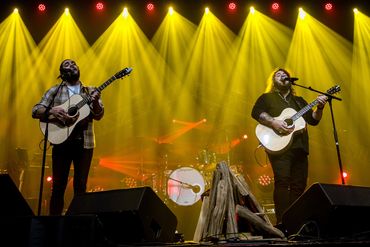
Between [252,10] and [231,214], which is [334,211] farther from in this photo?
[252,10]

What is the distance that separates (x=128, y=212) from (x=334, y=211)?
1369 mm

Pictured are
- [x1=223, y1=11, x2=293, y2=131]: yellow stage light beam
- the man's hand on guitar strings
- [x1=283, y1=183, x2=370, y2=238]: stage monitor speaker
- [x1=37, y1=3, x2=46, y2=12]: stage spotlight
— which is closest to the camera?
[x1=283, y1=183, x2=370, y2=238]: stage monitor speaker

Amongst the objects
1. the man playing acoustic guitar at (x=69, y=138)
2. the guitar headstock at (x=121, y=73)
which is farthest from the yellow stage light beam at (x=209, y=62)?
the man playing acoustic guitar at (x=69, y=138)

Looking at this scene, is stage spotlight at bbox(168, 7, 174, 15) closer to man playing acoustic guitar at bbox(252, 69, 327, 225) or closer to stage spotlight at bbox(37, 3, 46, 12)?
stage spotlight at bbox(37, 3, 46, 12)

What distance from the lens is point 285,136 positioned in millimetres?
4254

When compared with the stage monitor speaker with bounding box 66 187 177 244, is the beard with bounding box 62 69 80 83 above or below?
above

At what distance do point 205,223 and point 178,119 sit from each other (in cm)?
533

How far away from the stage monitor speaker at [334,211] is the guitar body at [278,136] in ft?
4.39

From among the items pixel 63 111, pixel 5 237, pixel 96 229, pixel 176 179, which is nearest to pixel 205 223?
pixel 96 229

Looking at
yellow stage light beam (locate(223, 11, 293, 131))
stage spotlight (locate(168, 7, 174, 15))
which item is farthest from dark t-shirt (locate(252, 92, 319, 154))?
stage spotlight (locate(168, 7, 174, 15))

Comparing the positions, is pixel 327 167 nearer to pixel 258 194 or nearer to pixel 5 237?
pixel 258 194

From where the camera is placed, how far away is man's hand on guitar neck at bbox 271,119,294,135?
167 inches

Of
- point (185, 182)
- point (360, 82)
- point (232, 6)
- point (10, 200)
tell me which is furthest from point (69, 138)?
point (360, 82)

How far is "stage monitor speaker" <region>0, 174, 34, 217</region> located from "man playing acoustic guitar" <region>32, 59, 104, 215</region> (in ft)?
3.51
